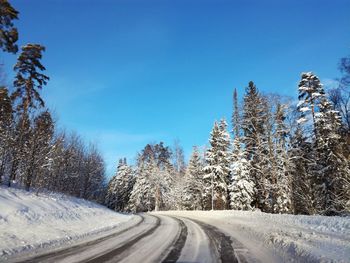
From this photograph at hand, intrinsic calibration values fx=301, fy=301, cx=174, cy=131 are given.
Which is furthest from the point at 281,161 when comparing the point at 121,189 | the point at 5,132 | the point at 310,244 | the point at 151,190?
the point at 121,189

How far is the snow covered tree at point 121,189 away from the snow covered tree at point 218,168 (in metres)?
33.3

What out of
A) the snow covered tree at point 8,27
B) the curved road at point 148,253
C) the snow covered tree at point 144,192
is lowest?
the curved road at point 148,253

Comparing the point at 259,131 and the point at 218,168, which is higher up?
the point at 259,131

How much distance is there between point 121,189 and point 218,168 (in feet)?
122

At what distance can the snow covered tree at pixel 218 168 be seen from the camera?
4347 cm

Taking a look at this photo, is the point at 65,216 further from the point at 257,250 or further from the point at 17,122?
the point at 257,250

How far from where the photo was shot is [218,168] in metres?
43.2

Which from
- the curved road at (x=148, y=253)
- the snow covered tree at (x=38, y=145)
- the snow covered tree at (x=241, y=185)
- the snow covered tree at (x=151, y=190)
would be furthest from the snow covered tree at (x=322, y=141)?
the snow covered tree at (x=151, y=190)

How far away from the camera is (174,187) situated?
230ft

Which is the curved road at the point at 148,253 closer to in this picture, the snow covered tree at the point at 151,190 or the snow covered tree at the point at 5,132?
the snow covered tree at the point at 5,132

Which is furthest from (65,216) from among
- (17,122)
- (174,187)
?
(174,187)

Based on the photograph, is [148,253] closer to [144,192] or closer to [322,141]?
[322,141]

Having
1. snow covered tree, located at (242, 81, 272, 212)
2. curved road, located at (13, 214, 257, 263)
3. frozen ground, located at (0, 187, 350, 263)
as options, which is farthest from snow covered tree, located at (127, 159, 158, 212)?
curved road, located at (13, 214, 257, 263)

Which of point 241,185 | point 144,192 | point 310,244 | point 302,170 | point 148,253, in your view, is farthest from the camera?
point 144,192
